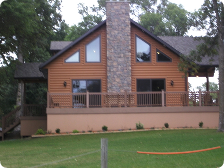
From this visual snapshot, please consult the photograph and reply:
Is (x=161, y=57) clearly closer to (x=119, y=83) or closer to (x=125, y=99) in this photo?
(x=119, y=83)

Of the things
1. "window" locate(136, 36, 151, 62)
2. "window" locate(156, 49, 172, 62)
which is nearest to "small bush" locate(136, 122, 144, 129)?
"window" locate(136, 36, 151, 62)

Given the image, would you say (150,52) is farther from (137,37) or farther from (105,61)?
(105,61)

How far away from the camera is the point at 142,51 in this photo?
2123 cm

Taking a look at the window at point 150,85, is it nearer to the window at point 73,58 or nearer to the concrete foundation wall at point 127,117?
the concrete foundation wall at point 127,117

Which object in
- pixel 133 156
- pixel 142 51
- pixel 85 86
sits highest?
pixel 142 51

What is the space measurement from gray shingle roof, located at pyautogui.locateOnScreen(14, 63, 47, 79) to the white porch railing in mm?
3630

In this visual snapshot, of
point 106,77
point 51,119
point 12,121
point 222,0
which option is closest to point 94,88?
point 106,77

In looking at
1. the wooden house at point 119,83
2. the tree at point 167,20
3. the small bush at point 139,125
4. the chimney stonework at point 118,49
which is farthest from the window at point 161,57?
the tree at point 167,20

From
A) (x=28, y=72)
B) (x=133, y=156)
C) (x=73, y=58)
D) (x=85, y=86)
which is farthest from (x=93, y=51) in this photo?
(x=133, y=156)

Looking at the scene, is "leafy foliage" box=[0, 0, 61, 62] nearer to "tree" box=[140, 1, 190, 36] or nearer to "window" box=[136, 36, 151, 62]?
"window" box=[136, 36, 151, 62]

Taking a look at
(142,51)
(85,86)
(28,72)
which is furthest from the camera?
(28,72)

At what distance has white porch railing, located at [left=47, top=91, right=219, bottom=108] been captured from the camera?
18906 millimetres

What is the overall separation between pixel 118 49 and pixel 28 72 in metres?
7.37

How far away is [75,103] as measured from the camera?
19.8 meters
